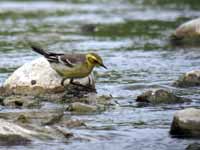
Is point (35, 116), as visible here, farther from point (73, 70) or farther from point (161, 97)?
point (161, 97)

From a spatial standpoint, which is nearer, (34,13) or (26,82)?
(26,82)

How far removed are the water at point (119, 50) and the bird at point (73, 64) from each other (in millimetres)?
683

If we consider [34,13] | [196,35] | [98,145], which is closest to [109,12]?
[34,13]

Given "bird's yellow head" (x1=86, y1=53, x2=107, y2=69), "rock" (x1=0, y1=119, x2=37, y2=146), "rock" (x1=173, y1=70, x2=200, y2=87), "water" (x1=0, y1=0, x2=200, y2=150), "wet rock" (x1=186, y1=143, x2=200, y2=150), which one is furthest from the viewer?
"rock" (x1=173, y1=70, x2=200, y2=87)

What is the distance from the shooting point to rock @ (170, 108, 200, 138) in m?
9.55

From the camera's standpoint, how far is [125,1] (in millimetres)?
29953

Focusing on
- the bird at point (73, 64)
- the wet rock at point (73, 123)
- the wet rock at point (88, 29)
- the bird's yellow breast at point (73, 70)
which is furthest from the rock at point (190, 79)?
the wet rock at point (88, 29)

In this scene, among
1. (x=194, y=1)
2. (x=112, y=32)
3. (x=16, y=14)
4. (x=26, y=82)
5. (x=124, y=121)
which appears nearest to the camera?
(x=124, y=121)

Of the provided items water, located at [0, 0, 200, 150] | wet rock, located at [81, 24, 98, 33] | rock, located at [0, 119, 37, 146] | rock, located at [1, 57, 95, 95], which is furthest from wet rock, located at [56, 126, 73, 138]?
wet rock, located at [81, 24, 98, 33]

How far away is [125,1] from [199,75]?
16935 millimetres

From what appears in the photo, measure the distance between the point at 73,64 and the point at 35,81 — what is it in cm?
73

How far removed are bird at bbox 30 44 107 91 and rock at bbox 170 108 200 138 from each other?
263 centimetres

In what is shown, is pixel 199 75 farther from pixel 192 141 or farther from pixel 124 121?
pixel 192 141

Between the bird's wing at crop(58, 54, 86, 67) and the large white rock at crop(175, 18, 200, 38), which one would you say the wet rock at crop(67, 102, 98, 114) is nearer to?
the bird's wing at crop(58, 54, 86, 67)
